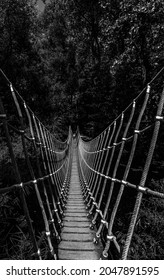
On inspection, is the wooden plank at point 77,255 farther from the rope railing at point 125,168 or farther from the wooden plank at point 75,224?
the wooden plank at point 75,224

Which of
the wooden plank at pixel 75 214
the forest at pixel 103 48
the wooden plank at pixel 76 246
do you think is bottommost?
the wooden plank at pixel 75 214

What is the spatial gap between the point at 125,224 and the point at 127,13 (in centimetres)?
413

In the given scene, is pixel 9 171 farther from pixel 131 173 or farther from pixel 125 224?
pixel 131 173

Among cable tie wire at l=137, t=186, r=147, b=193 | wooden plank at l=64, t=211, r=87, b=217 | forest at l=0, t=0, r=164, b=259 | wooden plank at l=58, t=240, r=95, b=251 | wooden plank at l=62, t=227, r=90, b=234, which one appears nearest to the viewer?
cable tie wire at l=137, t=186, r=147, b=193

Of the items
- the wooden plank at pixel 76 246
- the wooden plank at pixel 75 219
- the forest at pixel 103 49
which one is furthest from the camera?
the forest at pixel 103 49

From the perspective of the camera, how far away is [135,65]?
5645 millimetres

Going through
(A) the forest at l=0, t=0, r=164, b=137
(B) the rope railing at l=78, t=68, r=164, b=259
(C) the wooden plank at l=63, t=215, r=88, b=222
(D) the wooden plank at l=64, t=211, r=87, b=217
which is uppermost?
(A) the forest at l=0, t=0, r=164, b=137

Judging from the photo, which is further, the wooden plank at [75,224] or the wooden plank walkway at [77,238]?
the wooden plank at [75,224]

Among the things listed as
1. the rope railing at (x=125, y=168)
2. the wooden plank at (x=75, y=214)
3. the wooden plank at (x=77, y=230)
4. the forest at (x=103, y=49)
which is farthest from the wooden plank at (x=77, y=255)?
the forest at (x=103, y=49)

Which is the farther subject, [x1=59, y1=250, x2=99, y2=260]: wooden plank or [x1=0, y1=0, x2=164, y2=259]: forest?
[x1=0, y1=0, x2=164, y2=259]: forest

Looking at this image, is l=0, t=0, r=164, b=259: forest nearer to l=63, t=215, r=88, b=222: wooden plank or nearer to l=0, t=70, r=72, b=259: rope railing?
l=63, t=215, r=88, b=222: wooden plank

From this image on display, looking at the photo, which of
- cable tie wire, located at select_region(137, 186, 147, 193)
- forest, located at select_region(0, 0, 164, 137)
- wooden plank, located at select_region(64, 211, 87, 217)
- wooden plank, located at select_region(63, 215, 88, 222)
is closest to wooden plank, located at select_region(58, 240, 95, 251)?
wooden plank, located at select_region(63, 215, 88, 222)

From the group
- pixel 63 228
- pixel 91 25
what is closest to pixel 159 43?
pixel 63 228

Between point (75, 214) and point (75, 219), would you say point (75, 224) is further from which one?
point (75, 214)
